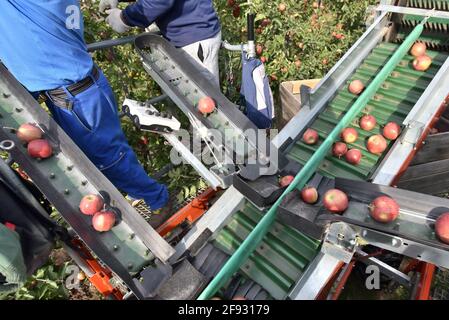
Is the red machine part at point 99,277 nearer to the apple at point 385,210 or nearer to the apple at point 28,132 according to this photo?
the apple at point 28,132

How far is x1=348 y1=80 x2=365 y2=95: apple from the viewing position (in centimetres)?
313

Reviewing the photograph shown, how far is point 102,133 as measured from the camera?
9.13 ft

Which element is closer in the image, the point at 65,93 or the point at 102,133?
the point at 65,93

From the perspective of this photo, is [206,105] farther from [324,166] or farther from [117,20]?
[117,20]

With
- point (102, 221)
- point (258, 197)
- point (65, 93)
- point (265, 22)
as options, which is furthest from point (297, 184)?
point (265, 22)

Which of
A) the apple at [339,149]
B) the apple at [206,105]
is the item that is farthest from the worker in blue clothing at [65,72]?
the apple at [339,149]

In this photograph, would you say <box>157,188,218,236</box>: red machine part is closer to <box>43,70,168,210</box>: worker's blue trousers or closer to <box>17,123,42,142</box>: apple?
<box>43,70,168,210</box>: worker's blue trousers

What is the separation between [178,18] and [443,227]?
9.63 ft

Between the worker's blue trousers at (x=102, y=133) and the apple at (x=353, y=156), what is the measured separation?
192cm

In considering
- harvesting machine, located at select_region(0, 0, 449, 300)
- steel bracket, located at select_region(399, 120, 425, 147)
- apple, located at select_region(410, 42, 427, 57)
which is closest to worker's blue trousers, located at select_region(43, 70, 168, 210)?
harvesting machine, located at select_region(0, 0, 449, 300)
